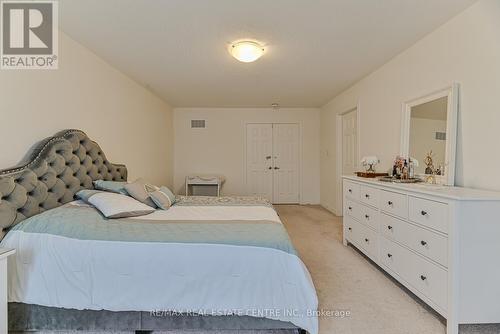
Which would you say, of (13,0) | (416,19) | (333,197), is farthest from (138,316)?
(333,197)

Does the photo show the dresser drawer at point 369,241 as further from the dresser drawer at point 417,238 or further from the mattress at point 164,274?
the mattress at point 164,274

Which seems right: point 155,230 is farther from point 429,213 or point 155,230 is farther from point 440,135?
point 440,135

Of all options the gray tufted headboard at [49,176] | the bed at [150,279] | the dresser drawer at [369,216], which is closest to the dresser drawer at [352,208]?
the dresser drawer at [369,216]

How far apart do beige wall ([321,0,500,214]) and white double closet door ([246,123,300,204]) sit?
9.64 ft

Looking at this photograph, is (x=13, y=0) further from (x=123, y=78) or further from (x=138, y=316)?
(x=138, y=316)

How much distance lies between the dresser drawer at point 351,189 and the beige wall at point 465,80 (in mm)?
522

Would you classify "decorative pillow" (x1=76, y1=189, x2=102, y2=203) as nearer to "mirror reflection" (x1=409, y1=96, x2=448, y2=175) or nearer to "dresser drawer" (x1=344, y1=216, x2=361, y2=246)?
"dresser drawer" (x1=344, y1=216, x2=361, y2=246)

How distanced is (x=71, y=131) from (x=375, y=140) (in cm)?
348

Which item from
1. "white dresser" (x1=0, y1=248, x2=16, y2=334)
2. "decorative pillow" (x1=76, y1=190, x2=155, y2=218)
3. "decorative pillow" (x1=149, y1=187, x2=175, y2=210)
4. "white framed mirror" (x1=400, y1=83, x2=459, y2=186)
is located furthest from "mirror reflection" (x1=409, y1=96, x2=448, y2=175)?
"white dresser" (x1=0, y1=248, x2=16, y2=334)

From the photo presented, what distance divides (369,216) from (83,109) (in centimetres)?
311

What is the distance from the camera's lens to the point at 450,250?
5.51ft

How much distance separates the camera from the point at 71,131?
247cm

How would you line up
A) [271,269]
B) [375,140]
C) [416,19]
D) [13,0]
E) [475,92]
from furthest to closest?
[375,140] → [416,19] → [475,92] → [13,0] → [271,269]

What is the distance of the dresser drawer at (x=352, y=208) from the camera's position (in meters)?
3.02
